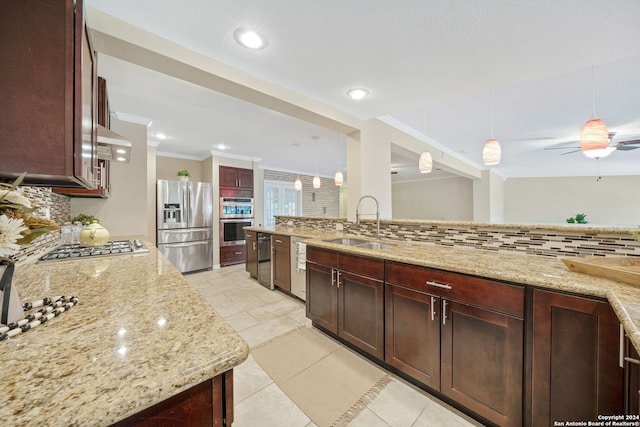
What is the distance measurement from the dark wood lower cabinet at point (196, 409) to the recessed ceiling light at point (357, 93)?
7.78 feet

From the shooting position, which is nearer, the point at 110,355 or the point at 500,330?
the point at 110,355

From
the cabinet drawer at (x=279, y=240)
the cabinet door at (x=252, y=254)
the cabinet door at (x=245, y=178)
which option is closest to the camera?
the cabinet drawer at (x=279, y=240)

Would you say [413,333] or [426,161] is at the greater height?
[426,161]

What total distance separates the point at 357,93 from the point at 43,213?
2657 mm

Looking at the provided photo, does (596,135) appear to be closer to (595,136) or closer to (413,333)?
(595,136)

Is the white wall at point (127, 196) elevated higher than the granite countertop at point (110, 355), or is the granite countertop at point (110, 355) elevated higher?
the white wall at point (127, 196)

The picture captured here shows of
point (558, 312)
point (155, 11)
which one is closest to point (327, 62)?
point (155, 11)

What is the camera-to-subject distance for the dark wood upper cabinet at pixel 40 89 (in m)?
0.74

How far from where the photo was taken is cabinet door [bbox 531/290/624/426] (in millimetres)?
999

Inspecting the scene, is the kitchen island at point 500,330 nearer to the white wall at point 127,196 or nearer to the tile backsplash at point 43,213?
the tile backsplash at point 43,213

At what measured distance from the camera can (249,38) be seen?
160 cm

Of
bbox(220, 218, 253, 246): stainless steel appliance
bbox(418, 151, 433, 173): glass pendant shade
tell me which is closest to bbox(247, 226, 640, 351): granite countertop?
bbox(418, 151, 433, 173): glass pendant shade

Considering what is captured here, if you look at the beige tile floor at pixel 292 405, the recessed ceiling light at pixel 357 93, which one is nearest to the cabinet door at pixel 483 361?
the beige tile floor at pixel 292 405

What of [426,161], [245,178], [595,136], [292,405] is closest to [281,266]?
[292,405]
